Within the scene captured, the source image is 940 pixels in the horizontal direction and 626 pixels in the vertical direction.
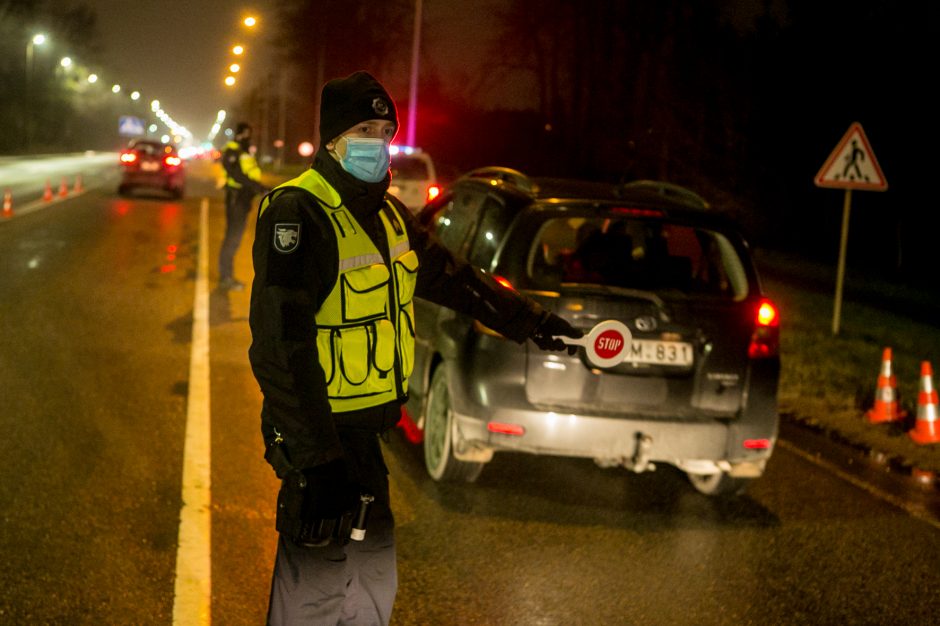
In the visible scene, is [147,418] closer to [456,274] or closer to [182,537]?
[182,537]

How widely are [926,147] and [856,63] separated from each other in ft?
9.05

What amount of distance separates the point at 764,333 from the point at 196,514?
9.82 ft

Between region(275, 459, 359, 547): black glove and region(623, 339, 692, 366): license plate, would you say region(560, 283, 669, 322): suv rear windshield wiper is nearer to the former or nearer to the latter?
region(623, 339, 692, 366): license plate

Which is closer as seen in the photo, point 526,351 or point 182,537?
point 182,537

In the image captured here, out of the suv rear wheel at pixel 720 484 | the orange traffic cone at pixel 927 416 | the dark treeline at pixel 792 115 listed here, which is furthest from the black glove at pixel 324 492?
the dark treeline at pixel 792 115

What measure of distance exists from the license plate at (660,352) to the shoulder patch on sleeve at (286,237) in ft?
10.3

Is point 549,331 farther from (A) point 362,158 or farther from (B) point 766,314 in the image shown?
(B) point 766,314

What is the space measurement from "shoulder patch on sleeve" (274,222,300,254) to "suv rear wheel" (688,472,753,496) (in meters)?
4.09

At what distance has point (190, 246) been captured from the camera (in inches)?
774

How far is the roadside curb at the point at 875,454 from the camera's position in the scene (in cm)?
755

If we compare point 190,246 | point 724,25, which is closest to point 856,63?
point 724,25

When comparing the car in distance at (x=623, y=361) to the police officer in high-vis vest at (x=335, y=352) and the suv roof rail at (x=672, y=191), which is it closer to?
the suv roof rail at (x=672, y=191)

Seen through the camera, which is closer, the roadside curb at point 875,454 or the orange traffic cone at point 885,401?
the roadside curb at point 875,454

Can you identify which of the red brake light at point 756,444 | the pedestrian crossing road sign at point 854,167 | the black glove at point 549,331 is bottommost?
the red brake light at point 756,444
